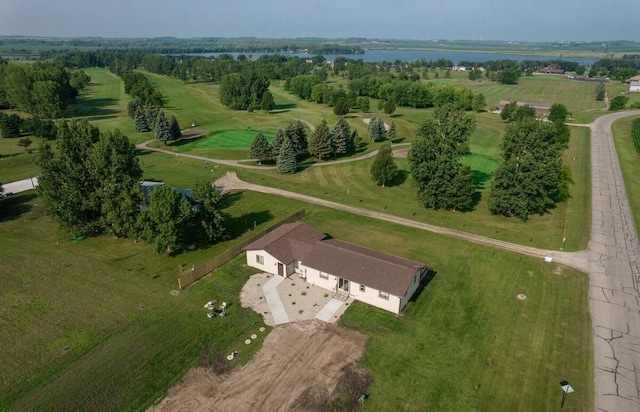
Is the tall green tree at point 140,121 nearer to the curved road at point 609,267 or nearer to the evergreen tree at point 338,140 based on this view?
the curved road at point 609,267

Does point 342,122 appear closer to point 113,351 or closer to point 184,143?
point 184,143

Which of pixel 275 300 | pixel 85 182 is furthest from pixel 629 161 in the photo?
pixel 85 182

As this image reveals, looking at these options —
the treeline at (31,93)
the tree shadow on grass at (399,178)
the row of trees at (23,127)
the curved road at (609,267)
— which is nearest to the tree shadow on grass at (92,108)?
the treeline at (31,93)

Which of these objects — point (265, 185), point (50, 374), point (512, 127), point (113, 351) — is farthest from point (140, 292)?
point (512, 127)

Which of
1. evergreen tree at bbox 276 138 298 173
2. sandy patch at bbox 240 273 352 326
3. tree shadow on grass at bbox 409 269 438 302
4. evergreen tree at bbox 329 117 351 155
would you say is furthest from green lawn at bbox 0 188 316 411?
evergreen tree at bbox 329 117 351 155

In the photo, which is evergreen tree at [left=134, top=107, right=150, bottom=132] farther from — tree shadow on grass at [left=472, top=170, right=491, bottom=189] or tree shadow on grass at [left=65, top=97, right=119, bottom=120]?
tree shadow on grass at [left=472, top=170, right=491, bottom=189]

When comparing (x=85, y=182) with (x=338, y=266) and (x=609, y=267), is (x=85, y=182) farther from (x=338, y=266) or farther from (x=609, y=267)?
(x=609, y=267)
